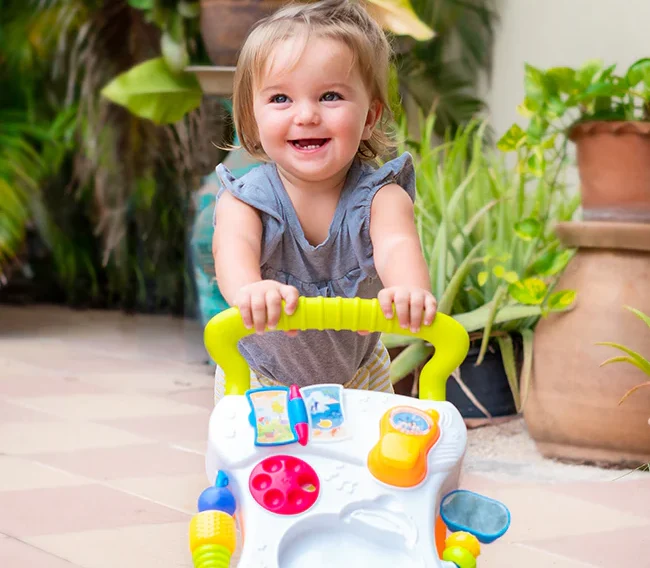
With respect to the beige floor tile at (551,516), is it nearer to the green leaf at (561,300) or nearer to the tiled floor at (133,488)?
the tiled floor at (133,488)

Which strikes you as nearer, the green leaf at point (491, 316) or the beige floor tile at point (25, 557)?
the beige floor tile at point (25, 557)

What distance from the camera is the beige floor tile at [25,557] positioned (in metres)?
1.41

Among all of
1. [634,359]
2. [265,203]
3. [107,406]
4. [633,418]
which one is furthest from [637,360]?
[107,406]

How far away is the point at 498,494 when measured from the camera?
182 centimetres

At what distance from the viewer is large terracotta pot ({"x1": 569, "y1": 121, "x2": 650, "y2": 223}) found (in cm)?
205

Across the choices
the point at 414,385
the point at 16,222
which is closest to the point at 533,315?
the point at 414,385

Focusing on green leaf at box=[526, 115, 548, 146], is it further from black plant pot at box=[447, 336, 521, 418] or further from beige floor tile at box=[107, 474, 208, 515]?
beige floor tile at box=[107, 474, 208, 515]

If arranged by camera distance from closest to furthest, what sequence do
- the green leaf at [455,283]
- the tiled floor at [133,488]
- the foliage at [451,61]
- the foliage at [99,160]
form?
the tiled floor at [133,488] < the green leaf at [455,283] < the foliage at [451,61] < the foliage at [99,160]

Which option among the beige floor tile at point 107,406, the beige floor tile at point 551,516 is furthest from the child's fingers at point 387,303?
the beige floor tile at point 107,406

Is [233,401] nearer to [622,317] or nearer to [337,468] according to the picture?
[337,468]

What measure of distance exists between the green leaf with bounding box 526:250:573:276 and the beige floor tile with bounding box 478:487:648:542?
1.71 feet

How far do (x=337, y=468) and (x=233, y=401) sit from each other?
14cm

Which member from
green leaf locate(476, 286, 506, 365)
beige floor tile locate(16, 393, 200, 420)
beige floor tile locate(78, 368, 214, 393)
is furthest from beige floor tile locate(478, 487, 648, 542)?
beige floor tile locate(78, 368, 214, 393)

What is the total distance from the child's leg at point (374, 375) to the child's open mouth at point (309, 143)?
417 mm
